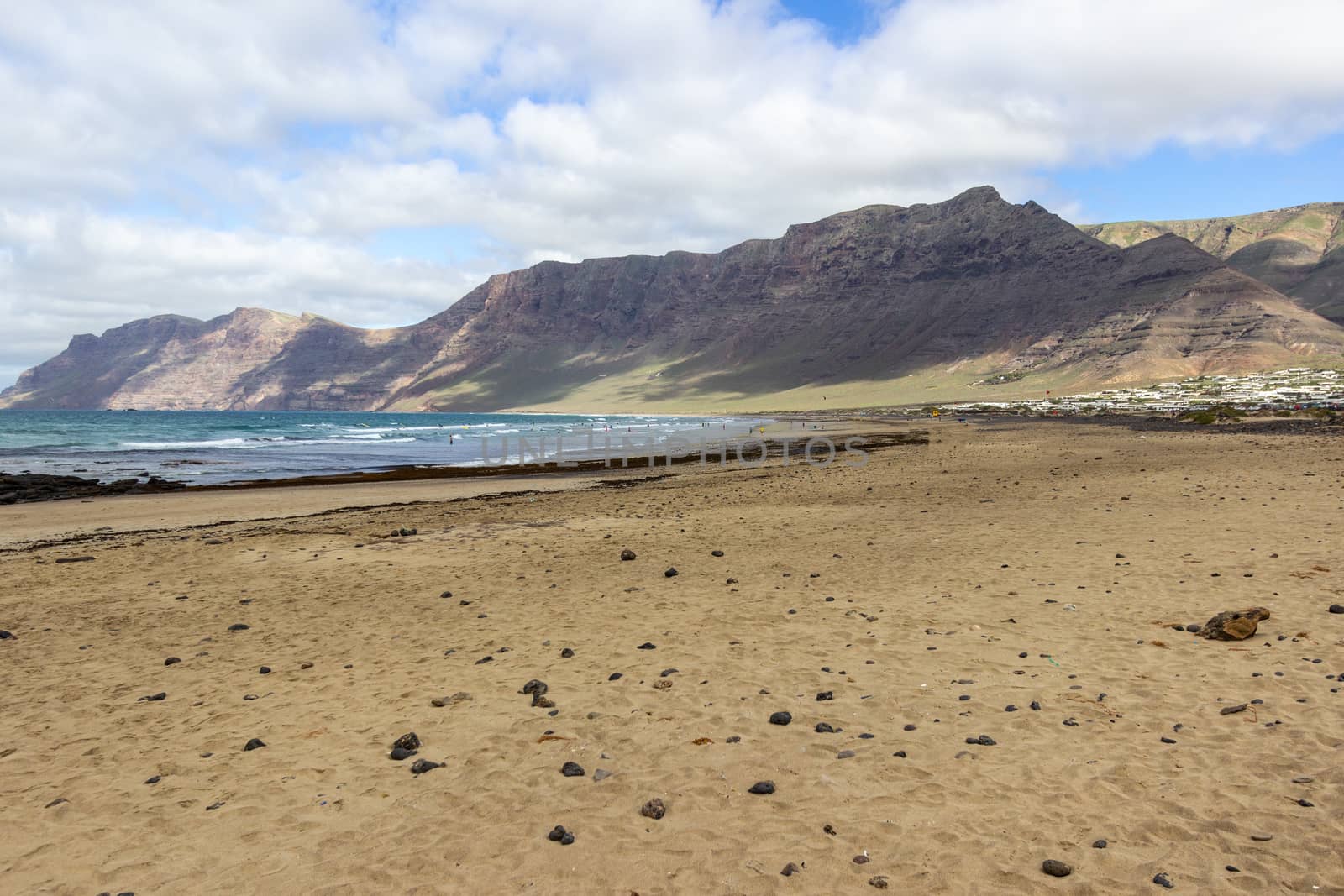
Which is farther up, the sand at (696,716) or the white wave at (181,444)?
the white wave at (181,444)

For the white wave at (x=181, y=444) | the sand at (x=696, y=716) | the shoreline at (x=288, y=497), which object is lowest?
the shoreline at (x=288, y=497)

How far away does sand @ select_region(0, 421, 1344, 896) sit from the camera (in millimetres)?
4199

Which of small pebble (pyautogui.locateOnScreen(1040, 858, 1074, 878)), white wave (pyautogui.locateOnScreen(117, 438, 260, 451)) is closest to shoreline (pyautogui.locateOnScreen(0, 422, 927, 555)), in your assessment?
small pebble (pyautogui.locateOnScreen(1040, 858, 1074, 878))

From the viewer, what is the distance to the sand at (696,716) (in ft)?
13.8

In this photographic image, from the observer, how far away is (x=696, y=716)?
19.8ft

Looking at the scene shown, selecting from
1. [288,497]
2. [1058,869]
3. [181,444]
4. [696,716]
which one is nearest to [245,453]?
[181,444]

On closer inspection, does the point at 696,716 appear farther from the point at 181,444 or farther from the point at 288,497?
the point at 181,444

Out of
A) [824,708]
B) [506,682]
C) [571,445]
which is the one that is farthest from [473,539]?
[571,445]

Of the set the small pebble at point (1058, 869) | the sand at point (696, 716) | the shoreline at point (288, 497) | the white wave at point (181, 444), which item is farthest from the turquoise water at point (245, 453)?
the small pebble at point (1058, 869)

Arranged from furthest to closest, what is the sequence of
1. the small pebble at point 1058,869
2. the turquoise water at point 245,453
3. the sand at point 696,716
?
the turquoise water at point 245,453 < the sand at point 696,716 < the small pebble at point 1058,869

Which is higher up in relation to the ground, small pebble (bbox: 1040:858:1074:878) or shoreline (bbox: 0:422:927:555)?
small pebble (bbox: 1040:858:1074:878)

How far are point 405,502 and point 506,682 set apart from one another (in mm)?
16900

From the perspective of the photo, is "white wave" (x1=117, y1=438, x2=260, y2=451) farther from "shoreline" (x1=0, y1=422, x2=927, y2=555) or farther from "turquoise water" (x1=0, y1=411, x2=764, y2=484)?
"shoreline" (x1=0, y1=422, x2=927, y2=555)

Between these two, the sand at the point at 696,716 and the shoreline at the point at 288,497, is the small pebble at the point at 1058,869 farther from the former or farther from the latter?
the shoreline at the point at 288,497
